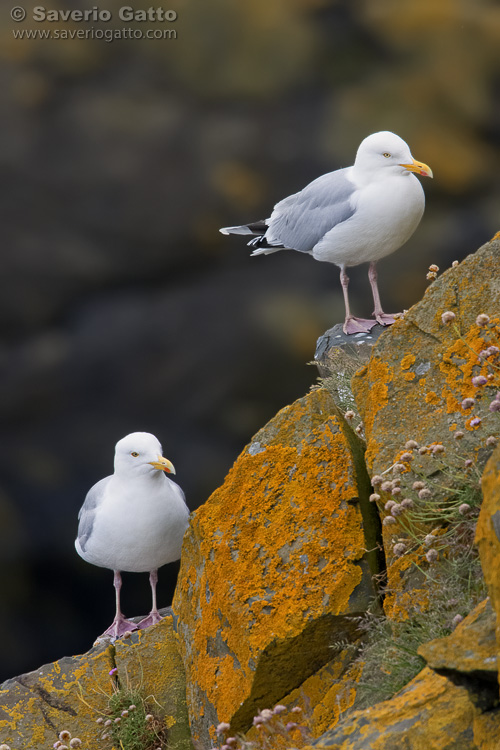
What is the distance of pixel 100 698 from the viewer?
395cm

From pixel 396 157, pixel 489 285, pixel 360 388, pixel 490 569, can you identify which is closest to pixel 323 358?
pixel 396 157

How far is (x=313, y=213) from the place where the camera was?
5.79 metres

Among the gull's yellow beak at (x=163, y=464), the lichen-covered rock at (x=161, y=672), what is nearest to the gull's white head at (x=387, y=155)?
the gull's yellow beak at (x=163, y=464)

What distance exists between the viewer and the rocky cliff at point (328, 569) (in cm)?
289

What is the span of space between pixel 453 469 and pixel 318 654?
34.8 inches

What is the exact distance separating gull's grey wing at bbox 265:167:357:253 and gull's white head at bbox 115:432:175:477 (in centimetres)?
190

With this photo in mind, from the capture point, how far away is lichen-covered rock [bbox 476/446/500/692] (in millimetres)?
2004

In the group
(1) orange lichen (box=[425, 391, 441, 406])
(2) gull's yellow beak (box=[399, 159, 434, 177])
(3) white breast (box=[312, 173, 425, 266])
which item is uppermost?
(2) gull's yellow beak (box=[399, 159, 434, 177])

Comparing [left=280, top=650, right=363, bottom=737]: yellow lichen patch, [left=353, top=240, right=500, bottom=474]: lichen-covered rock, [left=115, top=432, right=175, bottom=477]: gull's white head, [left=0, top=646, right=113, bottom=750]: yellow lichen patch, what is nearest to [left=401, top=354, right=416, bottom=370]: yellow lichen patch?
[left=353, top=240, right=500, bottom=474]: lichen-covered rock

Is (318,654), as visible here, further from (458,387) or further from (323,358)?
(323,358)

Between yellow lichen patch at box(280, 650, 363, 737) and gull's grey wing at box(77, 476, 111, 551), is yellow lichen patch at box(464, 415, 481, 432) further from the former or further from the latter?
gull's grey wing at box(77, 476, 111, 551)

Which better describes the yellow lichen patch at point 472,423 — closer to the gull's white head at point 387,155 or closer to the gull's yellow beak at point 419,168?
the gull's yellow beak at point 419,168

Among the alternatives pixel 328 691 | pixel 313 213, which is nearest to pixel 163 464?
pixel 328 691

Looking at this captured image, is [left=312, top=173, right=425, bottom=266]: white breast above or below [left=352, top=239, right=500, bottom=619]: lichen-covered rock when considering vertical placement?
above
